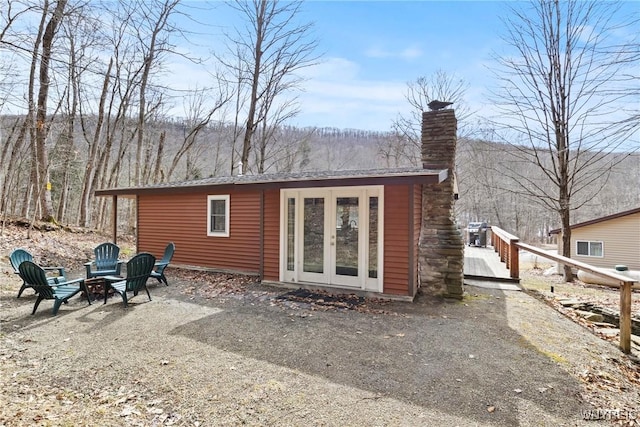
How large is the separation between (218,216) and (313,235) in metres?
3.31

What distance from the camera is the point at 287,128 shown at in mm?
22500

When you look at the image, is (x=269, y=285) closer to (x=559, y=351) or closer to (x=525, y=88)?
(x=559, y=351)

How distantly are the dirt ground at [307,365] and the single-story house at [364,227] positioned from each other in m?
0.67

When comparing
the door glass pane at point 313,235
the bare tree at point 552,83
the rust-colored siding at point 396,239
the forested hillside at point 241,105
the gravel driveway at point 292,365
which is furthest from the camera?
the bare tree at point 552,83

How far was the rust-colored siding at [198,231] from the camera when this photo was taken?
26.8 feet

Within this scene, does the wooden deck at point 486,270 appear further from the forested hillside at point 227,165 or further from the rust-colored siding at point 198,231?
the rust-colored siding at point 198,231

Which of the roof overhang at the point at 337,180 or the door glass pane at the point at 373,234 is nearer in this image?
the roof overhang at the point at 337,180

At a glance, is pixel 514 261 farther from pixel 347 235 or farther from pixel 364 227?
pixel 347 235

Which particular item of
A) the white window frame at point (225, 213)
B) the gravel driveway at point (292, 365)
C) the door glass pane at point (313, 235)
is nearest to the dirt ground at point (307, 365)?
the gravel driveway at point (292, 365)

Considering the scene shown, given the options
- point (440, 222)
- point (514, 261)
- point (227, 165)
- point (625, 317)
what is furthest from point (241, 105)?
point (625, 317)

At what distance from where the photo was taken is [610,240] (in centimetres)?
1541

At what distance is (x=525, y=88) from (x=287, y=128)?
14.3 metres

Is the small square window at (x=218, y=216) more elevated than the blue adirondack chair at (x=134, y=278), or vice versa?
the small square window at (x=218, y=216)

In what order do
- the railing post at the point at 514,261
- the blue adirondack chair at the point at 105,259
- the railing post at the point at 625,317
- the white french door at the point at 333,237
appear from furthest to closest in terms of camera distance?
1. the railing post at the point at 514,261
2. the blue adirondack chair at the point at 105,259
3. the white french door at the point at 333,237
4. the railing post at the point at 625,317
